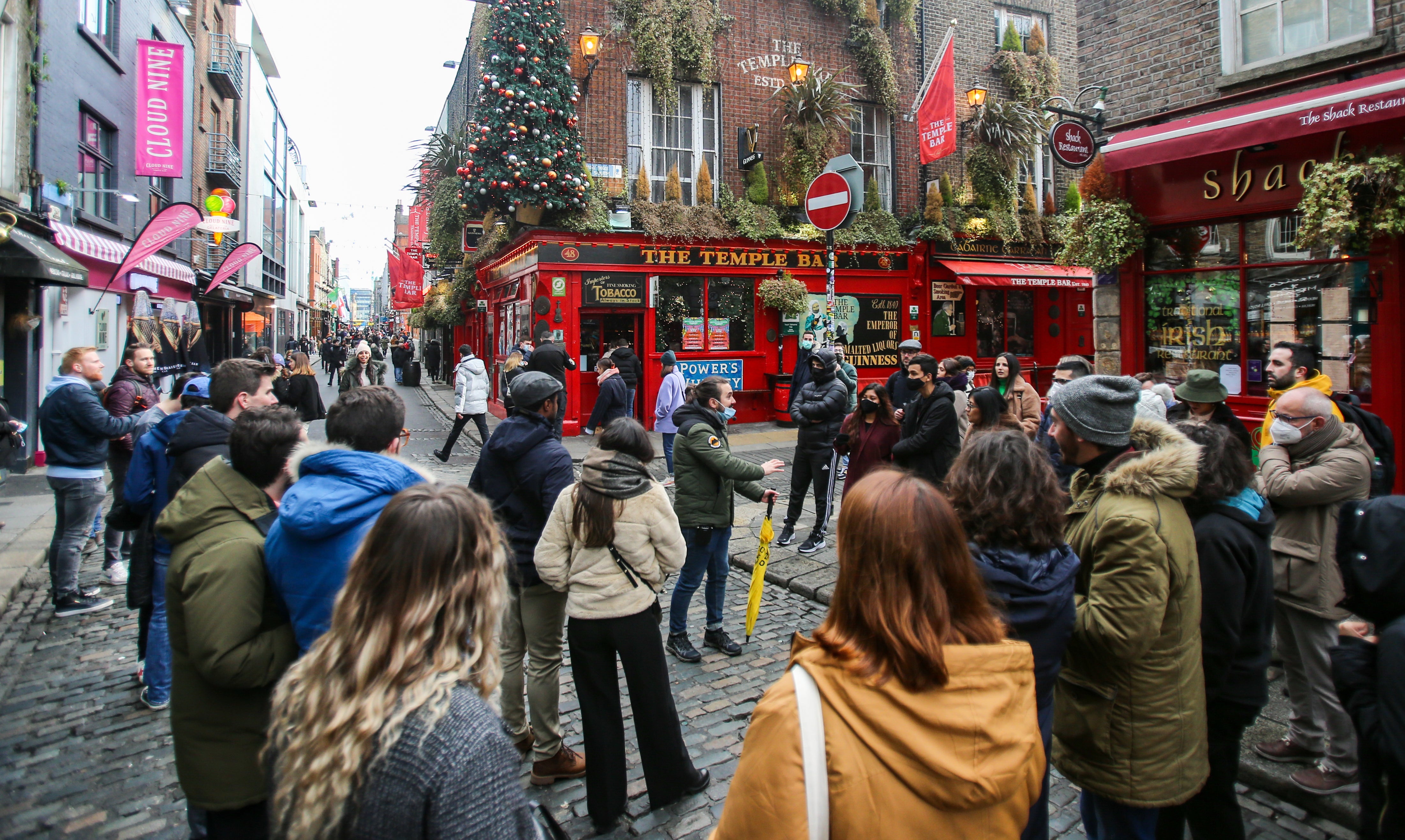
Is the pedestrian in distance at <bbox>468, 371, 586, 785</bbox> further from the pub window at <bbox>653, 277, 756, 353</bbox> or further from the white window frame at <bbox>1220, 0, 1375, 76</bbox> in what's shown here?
the pub window at <bbox>653, 277, 756, 353</bbox>

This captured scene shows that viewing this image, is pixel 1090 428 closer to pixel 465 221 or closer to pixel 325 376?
pixel 465 221

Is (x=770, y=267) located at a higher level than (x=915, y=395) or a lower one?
higher

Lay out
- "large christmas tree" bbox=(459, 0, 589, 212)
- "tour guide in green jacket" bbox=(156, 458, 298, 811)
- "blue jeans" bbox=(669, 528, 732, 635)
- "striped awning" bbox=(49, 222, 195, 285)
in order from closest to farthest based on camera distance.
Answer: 1. "tour guide in green jacket" bbox=(156, 458, 298, 811)
2. "blue jeans" bbox=(669, 528, 732, 635)
3. "striped awning" bbox=(49, 222, 195, 285)
4. "large christmas tree" bbox=(459, 0, 589, 212)

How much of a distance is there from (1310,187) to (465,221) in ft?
55.6

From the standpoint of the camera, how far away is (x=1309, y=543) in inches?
148

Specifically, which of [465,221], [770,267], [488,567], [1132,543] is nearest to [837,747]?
[488,567]

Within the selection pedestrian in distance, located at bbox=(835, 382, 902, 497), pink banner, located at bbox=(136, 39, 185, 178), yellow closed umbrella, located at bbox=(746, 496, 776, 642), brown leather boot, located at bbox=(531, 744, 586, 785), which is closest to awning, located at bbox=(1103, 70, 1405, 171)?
pedestrian in distance, located at bbox=(835, 382, 902, 497)

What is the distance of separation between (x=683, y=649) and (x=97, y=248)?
46.4 feet

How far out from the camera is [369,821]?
144cm

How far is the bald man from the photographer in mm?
3658

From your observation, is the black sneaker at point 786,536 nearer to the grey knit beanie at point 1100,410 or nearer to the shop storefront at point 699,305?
the grey knit beanie at point 1100,410

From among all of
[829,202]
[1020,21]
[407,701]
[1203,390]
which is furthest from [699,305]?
[407,701]

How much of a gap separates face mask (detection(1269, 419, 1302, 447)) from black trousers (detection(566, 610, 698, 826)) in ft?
10.1

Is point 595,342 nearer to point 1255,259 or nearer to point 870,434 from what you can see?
point 870,434
